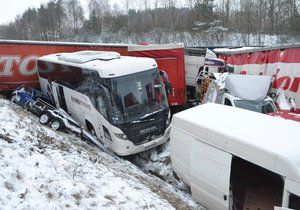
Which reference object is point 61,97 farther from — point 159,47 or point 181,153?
point 181,153

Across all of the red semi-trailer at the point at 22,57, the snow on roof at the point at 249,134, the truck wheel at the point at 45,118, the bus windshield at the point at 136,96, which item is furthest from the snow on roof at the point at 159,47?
the snow on roof at the point at 249,134

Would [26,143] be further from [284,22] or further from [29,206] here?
[284,22]

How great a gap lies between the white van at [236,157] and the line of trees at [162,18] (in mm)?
37355

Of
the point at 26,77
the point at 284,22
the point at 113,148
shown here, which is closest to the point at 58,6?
the point at 284,22

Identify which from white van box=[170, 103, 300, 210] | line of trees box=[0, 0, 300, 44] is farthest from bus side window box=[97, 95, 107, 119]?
line of trees box=[0, 0, 300, 44]

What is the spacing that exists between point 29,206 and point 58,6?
79857 millimetres

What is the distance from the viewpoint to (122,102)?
10812mm

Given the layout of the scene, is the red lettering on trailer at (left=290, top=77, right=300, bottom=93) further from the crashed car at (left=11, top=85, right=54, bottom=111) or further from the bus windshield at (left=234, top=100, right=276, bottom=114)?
the crashed car at (left=11, top=85, right=54, bottom=111)

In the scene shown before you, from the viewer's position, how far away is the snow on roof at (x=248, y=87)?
12.1 metres

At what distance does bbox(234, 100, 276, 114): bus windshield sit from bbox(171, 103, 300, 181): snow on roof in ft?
10.6

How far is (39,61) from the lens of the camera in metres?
16.3

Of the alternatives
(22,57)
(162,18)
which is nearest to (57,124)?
(22,57)

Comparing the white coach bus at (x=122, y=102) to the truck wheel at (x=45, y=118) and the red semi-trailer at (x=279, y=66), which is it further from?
the red semi-trailer at (x=279, y=66)

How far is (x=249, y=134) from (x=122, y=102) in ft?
16.2
